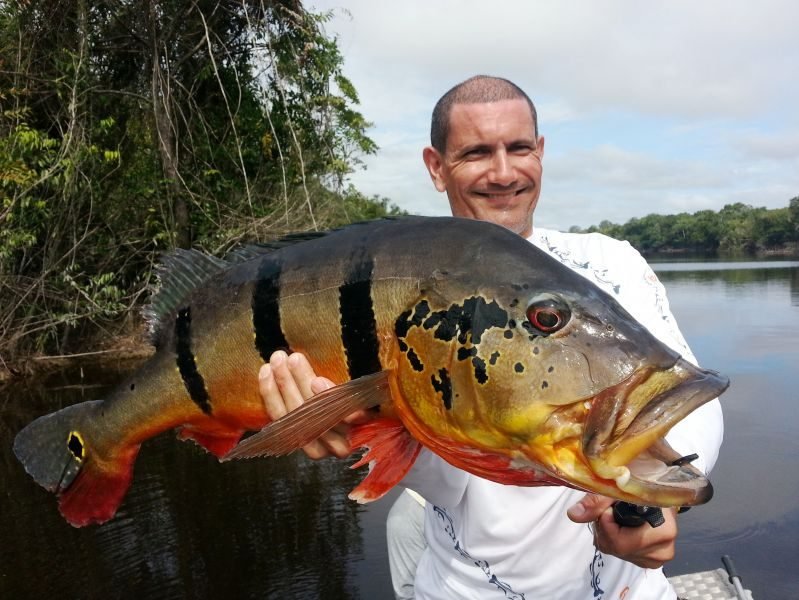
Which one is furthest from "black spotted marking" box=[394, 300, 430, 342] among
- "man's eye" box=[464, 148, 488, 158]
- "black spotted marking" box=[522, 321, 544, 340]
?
"man's eye" box=[464, 148, 488, 158]

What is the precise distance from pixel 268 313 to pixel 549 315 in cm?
92

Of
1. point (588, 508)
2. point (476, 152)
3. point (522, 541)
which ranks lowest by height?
point (522, 541)

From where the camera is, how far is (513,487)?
2422mm

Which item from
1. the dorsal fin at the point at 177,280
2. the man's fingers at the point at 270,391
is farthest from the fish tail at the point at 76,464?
the man's fingers at the point at 270,391

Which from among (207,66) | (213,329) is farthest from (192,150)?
(213,329)

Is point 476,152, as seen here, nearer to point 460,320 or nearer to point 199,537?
point 460,320

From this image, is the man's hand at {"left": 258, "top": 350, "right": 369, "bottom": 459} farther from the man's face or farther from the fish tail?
the man's face

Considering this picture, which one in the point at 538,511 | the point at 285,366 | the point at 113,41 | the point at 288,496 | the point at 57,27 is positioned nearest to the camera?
the point at 285,366

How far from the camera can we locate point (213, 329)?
7.21 ft

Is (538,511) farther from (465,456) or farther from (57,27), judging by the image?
(57,27)

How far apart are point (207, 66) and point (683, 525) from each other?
44.6 feet

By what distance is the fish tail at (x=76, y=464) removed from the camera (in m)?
2.54

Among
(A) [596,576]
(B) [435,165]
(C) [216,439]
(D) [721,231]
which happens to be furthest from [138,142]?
(D) [721,231]

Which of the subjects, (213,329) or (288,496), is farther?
(288,496)
